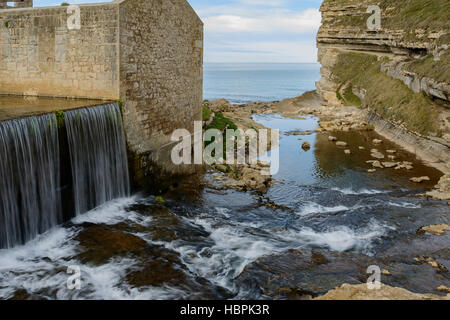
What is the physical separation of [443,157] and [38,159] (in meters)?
19.5

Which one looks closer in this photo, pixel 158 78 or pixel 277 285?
pixel 277 285

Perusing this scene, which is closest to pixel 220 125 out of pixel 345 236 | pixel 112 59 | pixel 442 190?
pixel 112 59

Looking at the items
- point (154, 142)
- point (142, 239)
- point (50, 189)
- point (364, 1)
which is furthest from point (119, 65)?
point (364, 1)

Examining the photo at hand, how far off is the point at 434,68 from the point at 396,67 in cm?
1007

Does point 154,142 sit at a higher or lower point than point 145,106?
lower

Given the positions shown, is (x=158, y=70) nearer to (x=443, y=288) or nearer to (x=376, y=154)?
(x=443, y=288)

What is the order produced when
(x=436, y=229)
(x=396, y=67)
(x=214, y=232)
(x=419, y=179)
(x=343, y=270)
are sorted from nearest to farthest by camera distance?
1. (x=343, y=270)
2. (x=214, y=232)
3. (x=436, y=229)
4. (x=419, y=179)
5. (x=396, y=67)

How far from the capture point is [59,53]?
13.6m

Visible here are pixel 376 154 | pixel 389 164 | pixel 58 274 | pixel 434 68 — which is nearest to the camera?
pixel 58 274

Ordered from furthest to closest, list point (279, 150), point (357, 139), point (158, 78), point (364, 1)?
point (364, 1) < point (357, 139) < point (279, 150) < point (158, 78)

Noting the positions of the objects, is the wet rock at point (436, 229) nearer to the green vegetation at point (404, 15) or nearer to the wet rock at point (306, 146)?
the wet rock at point (306, 146)

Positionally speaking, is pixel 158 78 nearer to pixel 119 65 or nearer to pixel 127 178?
pixel 119 65

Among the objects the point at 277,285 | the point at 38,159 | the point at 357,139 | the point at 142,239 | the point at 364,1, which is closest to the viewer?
the point at 277,285

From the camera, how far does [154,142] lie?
15.2m
